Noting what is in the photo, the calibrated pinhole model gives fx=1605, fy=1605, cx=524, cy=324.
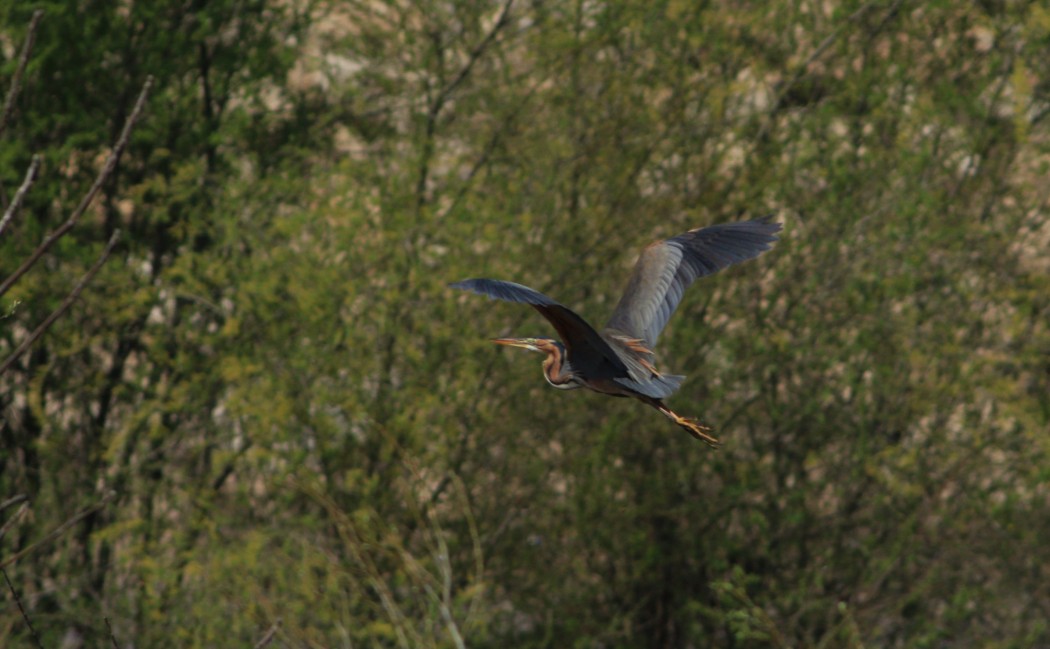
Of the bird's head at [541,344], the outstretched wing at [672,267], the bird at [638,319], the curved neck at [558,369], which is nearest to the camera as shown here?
the bird at [638,319]

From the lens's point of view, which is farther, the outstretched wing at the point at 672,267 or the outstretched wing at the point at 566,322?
the outstretched wing at the point at 672,267

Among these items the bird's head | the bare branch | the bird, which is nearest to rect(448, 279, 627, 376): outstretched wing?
the bird

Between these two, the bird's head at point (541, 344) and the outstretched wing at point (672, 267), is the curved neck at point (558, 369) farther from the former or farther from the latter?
the outstretched wing at point (672, 267)

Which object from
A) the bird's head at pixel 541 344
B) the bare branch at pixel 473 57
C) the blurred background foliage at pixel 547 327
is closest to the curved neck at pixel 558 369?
the bird's head at pixel 541 344

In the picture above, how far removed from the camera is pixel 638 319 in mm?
5379

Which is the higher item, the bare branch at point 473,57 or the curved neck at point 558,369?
the bare branch at point 473,57

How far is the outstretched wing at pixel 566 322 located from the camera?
396cm

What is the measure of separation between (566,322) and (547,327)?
6.61 metres

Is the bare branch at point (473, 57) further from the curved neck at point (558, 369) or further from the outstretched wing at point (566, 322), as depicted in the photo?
the outstretched wing at point (566, 322)

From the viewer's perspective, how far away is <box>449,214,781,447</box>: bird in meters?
4.21

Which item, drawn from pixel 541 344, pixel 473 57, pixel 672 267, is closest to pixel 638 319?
pixel 672 267

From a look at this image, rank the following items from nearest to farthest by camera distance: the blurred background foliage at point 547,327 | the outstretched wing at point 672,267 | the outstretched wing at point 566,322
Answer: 1. the outstretched wing at point 566,322
2. the outstretched wing at point 672,267
3. the blurred background foliage at point 547,327

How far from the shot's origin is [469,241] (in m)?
10.7

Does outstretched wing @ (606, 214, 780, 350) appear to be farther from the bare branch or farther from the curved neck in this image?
the bare branch
